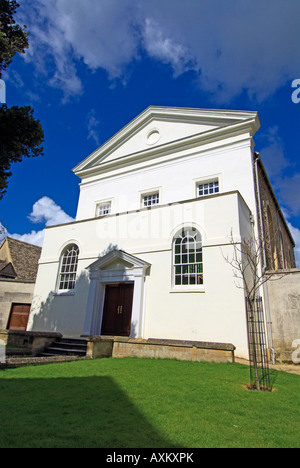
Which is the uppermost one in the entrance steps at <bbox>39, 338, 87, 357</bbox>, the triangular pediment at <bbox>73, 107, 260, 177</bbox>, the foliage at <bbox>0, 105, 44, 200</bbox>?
the triangular pediment at <bbox>73, 107, 260, 177</bbox>

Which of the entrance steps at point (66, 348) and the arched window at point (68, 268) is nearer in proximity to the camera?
the entrance steps at point (66, 348)

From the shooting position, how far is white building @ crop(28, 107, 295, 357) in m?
11.1

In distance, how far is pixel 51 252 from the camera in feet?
52.0

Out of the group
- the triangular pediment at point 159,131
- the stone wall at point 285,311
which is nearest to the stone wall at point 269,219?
the stone wall at point 285,311

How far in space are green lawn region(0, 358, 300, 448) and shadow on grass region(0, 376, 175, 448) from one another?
1 centimetres

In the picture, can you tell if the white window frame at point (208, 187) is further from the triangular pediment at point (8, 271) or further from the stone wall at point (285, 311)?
the triangular pediment at point (8, 271)

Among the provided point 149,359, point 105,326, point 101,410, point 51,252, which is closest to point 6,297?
point 51,252

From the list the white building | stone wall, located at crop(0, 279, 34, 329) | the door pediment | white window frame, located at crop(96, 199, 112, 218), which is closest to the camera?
the white building

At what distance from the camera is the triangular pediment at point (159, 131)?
51.0 feet

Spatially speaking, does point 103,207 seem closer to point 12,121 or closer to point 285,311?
point 12,121

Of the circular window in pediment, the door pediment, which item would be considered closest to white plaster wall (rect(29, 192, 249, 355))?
the door pediment

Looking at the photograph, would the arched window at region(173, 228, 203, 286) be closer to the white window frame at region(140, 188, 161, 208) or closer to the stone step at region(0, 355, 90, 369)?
the white window frame at region(140, 188, 161, 208)

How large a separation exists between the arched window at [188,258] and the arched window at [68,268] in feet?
18.9

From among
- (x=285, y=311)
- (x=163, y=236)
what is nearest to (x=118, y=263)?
(x=163, y=236)
